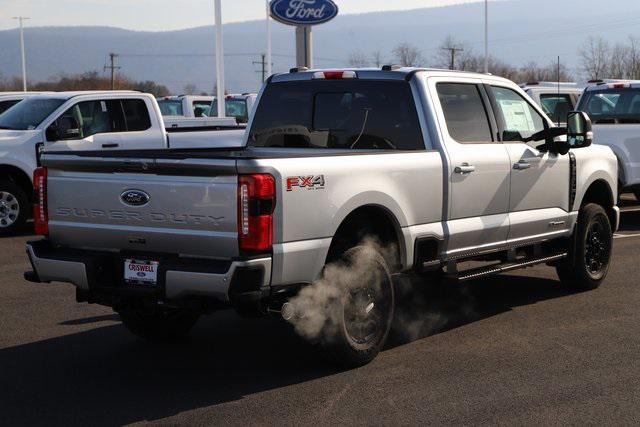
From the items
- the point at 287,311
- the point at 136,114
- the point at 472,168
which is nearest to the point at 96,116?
the point at 136,114

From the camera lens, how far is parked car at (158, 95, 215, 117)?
26703 mm

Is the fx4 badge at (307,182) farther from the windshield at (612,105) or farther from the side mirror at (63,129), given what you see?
the windshield at (612,105)

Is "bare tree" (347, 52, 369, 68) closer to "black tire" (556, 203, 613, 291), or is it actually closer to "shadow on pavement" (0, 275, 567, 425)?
"black tire" (556, 203, 613, 291)

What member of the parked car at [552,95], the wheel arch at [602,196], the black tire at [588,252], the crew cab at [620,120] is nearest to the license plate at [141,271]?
the black tire at [588,252]

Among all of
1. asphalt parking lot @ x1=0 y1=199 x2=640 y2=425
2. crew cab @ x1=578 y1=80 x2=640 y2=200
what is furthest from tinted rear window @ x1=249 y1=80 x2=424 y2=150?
crew cab @ x1=578 y1=80 x2=640 y2=200

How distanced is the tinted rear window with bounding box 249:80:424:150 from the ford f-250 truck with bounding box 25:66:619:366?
11mm

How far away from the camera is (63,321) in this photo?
8320mm

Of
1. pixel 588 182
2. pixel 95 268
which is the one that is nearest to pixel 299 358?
pixel 95 268

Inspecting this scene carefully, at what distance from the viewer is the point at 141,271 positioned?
631 centimetres

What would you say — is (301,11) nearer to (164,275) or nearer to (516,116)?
(516,116)

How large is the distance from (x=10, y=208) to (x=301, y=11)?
645 inches

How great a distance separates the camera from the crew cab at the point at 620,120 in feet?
48.5

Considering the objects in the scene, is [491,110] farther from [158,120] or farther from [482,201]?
[158,120]

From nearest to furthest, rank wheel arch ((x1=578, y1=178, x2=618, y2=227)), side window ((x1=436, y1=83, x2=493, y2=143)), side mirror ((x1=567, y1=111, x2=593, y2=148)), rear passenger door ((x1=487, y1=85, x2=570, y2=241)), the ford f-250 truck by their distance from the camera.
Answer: the ford f-250 truck
side window ((x1=436, y1=83, x2=493, y2=143))
rear passenger door ((x1=487, y1=85, x2=570, y2=241))
side mirror ((x1=567, y1=111, x2=593, y2=148))
wheel arch ((x1=578, y1=178, x2=618, y2=227))
